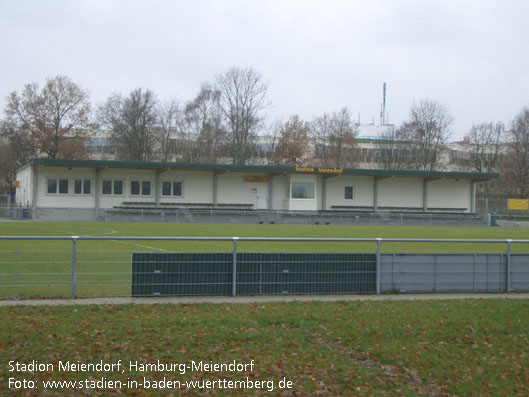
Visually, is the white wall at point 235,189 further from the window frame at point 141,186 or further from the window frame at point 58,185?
the window frame at point 58,185

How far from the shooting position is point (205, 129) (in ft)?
261

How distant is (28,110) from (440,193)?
165 feet

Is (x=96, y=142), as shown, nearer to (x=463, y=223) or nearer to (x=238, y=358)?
(x=463, y=223)

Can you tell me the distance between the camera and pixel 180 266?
11.3 metres

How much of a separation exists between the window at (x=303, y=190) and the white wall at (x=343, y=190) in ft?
9.10

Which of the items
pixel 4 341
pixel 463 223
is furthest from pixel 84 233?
pixel 463 223

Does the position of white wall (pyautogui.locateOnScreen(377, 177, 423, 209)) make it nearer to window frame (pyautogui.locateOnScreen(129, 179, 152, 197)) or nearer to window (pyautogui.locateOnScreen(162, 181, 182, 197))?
window (pyautogui.locateOnScreen(162, 181, 182, 197))

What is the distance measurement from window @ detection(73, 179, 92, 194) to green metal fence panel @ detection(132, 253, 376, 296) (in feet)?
140

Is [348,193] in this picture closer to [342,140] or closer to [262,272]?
[342,140]

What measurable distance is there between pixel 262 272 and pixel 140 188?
143 ft

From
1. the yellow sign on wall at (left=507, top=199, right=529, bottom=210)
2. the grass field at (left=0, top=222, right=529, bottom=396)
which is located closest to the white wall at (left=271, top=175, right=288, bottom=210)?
the yellow sign on wall at (left=507, top=199, right=529, bottom=210)

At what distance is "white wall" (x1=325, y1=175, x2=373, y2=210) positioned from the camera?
2268 inches

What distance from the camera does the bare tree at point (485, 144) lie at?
91938 mm

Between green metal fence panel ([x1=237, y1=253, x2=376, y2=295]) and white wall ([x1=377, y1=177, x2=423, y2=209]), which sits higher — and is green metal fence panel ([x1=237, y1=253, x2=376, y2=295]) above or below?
below
